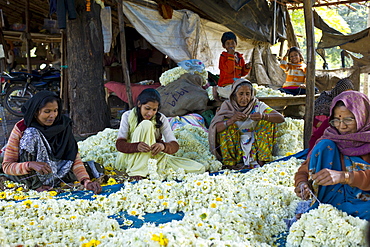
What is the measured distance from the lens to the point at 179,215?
9.54 ft

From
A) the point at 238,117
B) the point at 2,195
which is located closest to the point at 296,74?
the point at 238,117

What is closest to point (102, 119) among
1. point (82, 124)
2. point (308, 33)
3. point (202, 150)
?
point (82, 124)

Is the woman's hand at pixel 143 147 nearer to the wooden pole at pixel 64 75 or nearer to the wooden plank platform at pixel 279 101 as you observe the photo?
the wooden plank platform at pixel 279 101

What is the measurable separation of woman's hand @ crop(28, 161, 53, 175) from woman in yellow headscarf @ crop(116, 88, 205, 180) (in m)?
0.91

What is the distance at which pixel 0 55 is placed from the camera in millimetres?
8781

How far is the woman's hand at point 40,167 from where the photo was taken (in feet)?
10.6

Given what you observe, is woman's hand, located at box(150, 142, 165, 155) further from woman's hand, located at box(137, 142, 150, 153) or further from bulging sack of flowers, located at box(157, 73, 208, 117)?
bulging sack of flowers, located at box(157, 73, 208, 117)

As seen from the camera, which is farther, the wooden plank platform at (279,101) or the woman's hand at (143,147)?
the wooden plank platform at (279,101)

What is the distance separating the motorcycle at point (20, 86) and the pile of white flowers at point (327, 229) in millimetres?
8171

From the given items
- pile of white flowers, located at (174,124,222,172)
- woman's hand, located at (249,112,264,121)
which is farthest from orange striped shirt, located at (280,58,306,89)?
woman's hand, located at (249,112,264,121)

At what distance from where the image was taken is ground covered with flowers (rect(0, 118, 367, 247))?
2092 millimetres

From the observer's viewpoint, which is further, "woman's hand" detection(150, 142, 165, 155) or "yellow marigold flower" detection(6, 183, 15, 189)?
"woman's hand" detection(150, 142, 165, 155)

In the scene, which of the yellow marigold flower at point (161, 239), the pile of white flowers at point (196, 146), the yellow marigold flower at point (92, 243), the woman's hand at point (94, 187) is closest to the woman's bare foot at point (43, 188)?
the woman's hand at point (94, 187)

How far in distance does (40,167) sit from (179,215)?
131 cm
